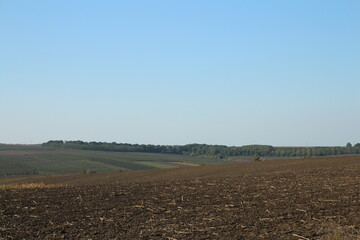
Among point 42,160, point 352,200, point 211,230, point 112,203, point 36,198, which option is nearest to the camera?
point 211,230

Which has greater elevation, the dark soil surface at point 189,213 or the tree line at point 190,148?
the tree line at point 190,148

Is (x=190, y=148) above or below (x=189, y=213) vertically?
above

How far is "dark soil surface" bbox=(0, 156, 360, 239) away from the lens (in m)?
14.7

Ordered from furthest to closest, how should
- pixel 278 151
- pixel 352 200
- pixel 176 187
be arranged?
pixel 278 151 → pixel 176 187 → pixel 352 200

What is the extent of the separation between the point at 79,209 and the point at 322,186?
40.4 ft

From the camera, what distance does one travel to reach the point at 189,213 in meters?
18.2

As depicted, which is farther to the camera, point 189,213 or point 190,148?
point 190,148

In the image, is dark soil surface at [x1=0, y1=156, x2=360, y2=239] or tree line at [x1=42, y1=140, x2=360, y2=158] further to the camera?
tree line at [x1=42, y1=140, x2=360, y2=158]

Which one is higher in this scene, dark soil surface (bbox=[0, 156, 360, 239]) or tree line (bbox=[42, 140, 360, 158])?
tree line (bbox=[42, 140, 360, 158])

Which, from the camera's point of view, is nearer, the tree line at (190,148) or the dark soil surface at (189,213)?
the dark soil surface at (189,213)

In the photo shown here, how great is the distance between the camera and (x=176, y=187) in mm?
28000

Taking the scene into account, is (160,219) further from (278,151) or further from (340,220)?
(278,151)

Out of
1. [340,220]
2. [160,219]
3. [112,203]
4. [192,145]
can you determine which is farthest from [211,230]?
[192,145]

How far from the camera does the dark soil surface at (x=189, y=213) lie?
14.7m
